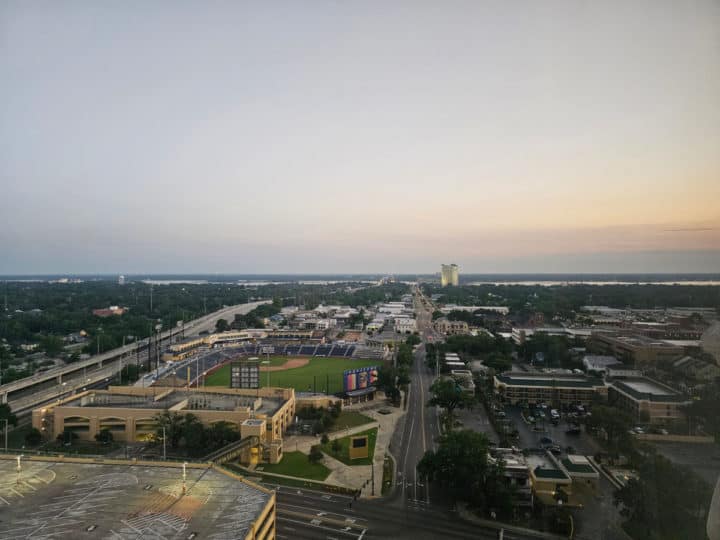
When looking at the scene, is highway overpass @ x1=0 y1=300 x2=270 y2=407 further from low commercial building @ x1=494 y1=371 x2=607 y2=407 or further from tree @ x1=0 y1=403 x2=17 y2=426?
low commercial building @ x1=494 y1=371 x2=607 y2=407

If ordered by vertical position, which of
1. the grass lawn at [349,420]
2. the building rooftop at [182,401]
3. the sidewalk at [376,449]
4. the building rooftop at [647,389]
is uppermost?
the building rooftop at [647,389]

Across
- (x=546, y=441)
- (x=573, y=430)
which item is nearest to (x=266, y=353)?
(x=546, y=441)

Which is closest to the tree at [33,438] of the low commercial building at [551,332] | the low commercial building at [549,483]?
the low commercial building at [549,483]

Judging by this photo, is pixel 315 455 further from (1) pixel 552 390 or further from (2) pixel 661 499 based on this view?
(1) pixel 552 390

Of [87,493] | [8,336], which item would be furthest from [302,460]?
[8,336]

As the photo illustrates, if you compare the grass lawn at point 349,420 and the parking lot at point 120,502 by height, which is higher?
the parking lot at point 120,502

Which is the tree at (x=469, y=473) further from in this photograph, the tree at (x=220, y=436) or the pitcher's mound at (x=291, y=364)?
the pitcher's mound at (x=291, y=364)

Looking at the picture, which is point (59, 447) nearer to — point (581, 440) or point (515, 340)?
point (581, 440)
